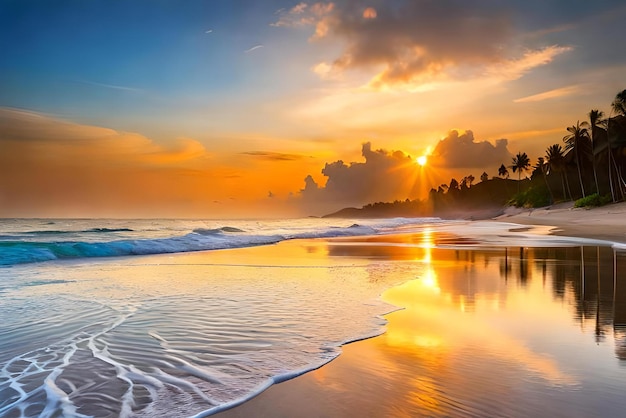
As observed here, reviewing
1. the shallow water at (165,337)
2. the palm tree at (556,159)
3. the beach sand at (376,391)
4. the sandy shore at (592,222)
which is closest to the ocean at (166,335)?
the shallow water at (165,337)

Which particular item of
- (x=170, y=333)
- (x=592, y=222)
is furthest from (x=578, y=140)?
(x=170, y=333)

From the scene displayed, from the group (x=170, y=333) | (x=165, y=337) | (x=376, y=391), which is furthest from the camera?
(x=170, y=333)

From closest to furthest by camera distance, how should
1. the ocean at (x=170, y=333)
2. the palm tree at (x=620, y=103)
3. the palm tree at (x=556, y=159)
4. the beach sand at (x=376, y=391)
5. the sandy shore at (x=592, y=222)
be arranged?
the beach sand at (x=376, y=391)
the ocean at (x=170, y=333)
the sandy shore at (x=592, y=222)
the palm tree at (x=620, y=103)
the palm tree at (x=556, y=159)

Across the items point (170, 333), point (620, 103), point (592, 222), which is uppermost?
point (620, 103)

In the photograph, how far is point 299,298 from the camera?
7863mm

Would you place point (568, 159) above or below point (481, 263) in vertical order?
above

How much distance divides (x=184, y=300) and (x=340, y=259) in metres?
8.25

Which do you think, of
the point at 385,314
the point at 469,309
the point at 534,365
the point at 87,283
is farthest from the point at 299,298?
the point at 87,283

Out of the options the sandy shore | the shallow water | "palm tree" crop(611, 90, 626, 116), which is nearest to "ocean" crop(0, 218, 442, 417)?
the shallow water

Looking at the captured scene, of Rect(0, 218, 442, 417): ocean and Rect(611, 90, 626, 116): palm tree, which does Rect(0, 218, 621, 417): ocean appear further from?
Rect(611, 90, 626, 116): palm tree

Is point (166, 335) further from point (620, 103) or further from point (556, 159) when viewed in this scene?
point (556, 159)

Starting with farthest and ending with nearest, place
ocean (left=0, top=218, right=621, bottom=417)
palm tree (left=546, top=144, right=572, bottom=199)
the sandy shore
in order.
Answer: palm tree (left=546, top=144, right=572, bottom=199) < the sandy shore < ocean (left=0, top=218, right=621, bottom=417)

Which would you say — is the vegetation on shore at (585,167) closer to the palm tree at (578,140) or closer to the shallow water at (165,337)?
the palm tree at (578,140)

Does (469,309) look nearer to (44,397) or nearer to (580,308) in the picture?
(580,308)
